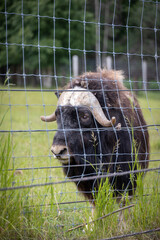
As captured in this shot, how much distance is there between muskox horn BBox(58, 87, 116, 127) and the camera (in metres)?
2.99

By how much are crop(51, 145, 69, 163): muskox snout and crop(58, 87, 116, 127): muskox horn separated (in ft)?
1.69

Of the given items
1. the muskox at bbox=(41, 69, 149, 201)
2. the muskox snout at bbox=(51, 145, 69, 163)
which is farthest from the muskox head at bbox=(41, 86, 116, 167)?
the muskox snout at bbox=(51, 145, 69, 163)

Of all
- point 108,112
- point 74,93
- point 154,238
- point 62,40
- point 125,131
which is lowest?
point 154,238

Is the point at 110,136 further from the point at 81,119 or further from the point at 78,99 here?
the point at 78,99

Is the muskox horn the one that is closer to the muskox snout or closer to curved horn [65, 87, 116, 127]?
curved horn [65, 87, 116, 127]

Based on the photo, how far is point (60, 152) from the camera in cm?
279

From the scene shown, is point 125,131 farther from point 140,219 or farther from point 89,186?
point 140,219

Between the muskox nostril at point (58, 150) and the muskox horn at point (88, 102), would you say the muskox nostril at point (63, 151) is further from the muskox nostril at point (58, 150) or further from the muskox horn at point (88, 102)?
the muskox horn at point (88, 102)

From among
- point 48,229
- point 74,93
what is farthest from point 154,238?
point 74,93

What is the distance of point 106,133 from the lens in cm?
311

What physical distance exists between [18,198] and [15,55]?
15.0m

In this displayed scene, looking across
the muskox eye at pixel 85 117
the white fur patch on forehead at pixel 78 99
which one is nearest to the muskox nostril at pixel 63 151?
the muskox eye at pixel 85 117

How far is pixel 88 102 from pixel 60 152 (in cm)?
65

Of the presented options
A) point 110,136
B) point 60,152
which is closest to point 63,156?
point 60,152
